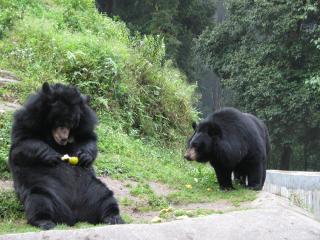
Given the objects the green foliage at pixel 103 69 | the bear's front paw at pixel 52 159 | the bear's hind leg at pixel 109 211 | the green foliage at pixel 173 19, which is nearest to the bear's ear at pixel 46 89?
the bear's front paw at pixel 52 159

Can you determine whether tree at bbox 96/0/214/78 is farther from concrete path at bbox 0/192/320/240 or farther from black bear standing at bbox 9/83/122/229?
concrete path at bbox 0/192/320/240

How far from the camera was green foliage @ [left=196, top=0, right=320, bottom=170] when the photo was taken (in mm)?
26453

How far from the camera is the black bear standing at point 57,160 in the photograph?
5.78 meters

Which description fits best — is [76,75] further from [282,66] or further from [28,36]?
[282,66]

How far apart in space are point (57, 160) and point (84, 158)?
272 millimetres

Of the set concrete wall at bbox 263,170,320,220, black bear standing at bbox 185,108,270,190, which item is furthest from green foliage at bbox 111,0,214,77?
black bear standing at bbox 185,108,270,190

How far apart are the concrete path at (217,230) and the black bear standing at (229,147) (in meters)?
2.89

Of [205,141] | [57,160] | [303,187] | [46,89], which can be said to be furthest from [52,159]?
[303,187]

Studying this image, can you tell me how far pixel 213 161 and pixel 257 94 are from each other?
19.1 m

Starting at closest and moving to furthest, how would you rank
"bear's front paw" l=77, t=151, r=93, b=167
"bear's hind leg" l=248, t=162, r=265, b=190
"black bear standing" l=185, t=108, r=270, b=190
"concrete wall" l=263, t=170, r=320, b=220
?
"bear's front paw" l=77, t=151, r=93, b=167 < "black bear standing" l=185, t=108, r=270, b=190 < "bear's hind leg" l=248, t=162, r=265, b=190 < "concrete wall" l=263, t=170, r=320, b=220

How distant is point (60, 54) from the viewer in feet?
41.3

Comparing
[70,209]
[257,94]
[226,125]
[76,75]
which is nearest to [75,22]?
[76,75]

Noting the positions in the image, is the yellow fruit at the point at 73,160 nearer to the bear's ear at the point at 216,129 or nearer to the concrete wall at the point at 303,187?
the bear's ear at the point at 216,129

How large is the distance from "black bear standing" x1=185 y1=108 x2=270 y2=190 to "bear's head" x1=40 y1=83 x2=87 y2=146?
10.2 ft
